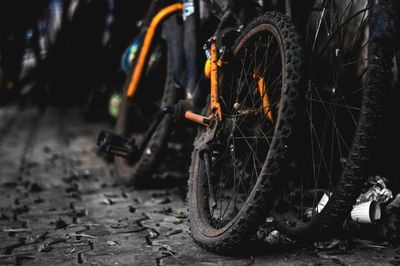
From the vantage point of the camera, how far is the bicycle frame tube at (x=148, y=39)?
4.55 meters

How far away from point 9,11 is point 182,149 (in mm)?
5588

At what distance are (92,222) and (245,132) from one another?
4.15 feet

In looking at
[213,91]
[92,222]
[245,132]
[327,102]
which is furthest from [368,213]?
[92,222]

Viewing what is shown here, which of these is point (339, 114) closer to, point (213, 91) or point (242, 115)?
point (242, 115)

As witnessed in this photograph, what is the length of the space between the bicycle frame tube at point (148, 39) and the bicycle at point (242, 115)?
2.88 feet

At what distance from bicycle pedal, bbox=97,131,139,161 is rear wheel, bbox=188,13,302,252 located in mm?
1198

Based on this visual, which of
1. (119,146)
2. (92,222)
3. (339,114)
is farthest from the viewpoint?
(119,146)

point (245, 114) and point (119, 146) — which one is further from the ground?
point (245, 114)

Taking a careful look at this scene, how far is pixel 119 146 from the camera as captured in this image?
445 cm

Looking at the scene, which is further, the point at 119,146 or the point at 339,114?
the point at 119,146

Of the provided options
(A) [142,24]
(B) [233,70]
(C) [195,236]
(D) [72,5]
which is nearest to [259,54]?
(B) [233,70]

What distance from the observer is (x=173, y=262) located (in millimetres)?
2715

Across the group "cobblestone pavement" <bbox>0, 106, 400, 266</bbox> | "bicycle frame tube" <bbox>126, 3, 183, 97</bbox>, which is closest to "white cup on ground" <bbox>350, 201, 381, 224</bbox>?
"cobblestone pavement" <bbox>0, 106, 400, 266</bbox>

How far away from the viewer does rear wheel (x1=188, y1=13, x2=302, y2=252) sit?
2.55 meters
